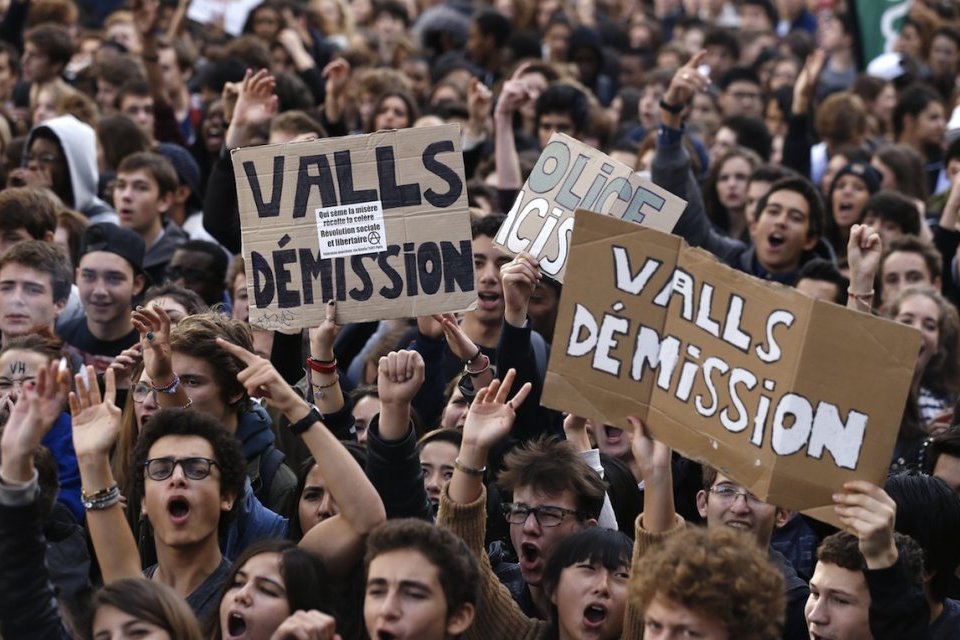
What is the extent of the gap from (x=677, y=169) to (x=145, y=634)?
451cm

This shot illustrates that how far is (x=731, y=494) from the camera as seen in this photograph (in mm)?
5828

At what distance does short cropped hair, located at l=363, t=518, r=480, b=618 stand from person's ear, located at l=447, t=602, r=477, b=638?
13mm

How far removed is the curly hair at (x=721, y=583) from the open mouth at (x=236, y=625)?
120 cm

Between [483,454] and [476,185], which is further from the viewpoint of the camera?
[476,185]

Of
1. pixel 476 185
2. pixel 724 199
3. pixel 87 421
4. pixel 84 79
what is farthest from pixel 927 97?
pixel 87 421

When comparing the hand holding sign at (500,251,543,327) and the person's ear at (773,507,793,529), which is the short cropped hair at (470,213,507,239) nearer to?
the hand holding sign at (500,251,543,327)

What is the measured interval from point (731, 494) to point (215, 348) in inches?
73.8

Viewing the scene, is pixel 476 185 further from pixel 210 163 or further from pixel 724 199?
pixel 210 163

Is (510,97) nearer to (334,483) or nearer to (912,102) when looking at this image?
(334,483)

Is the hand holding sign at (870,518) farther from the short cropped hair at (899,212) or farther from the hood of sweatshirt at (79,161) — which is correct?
the hood of sweatshirt at (79,161)

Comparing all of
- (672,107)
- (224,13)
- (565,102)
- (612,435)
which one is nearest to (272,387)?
(612,435)

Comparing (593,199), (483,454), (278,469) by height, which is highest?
(593,199)

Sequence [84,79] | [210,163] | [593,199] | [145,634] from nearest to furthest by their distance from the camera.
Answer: [145,634], [593,199], [210,163], [84,79]

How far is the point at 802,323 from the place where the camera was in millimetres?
4879
